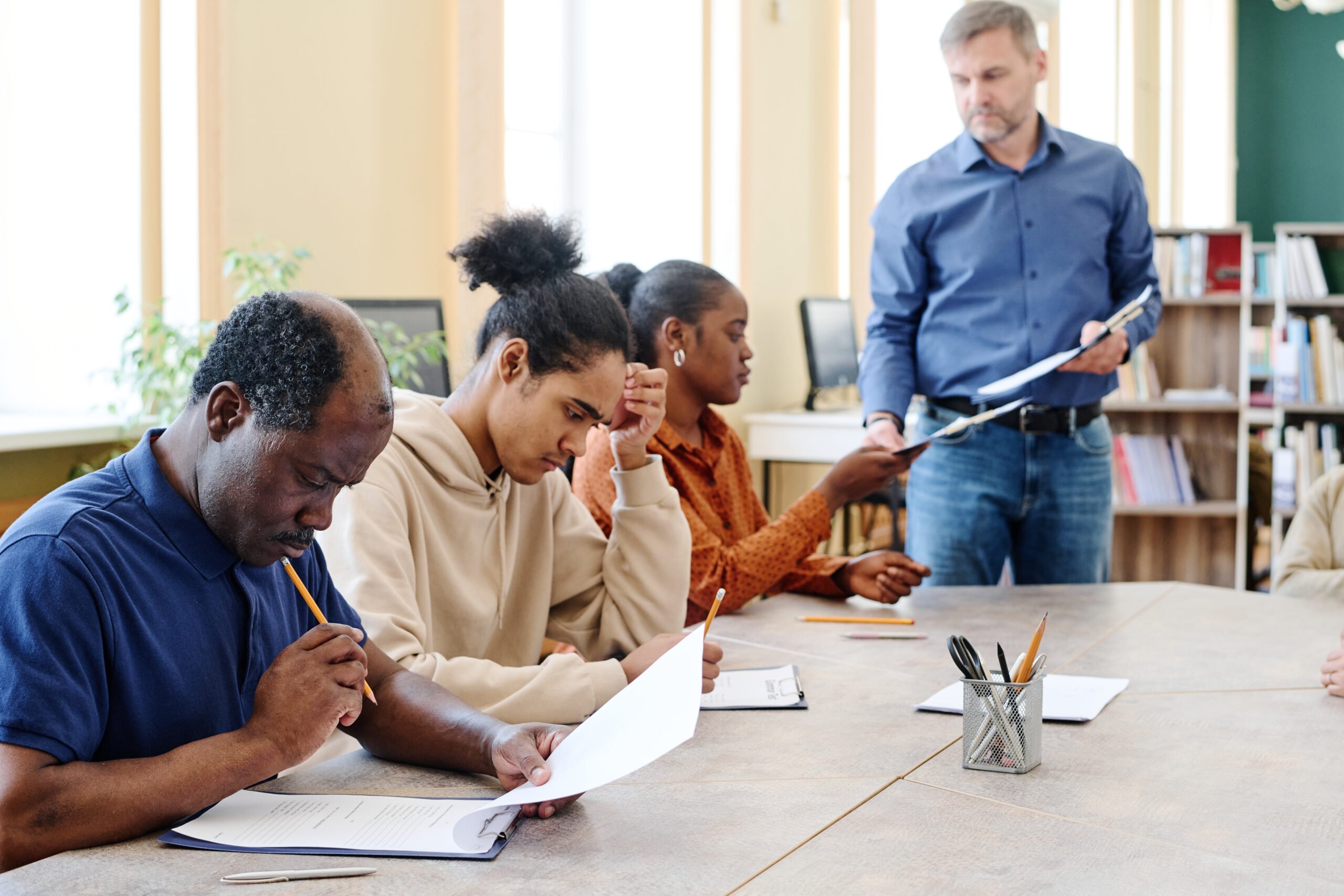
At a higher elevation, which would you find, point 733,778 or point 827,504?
point 827,504

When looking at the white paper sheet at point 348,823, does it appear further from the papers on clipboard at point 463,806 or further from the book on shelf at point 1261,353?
the book on shelf at point 1261,353

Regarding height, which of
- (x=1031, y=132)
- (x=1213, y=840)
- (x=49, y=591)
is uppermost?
(x=1031, y=132)

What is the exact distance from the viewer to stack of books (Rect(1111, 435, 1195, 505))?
16.3 feet

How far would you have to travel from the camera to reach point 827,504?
226 cm

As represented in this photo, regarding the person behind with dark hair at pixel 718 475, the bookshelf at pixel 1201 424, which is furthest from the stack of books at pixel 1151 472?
the person behind with dark hair at pixel 718 475

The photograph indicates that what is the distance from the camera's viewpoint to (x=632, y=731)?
1106mm

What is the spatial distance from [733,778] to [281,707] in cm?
44

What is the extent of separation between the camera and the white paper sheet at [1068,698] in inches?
58.5

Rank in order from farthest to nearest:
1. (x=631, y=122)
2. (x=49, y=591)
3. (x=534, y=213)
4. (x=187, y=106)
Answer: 1. (x=631, y=122)
2. (x=187, y=106)
3. (x=534, y=213)
4. (x=49, y=591)

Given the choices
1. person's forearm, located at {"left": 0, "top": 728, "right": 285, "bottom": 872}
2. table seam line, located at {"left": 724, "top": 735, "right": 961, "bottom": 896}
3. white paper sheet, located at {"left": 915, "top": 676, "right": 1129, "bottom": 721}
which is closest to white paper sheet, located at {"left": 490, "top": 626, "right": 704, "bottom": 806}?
table seam line, located at {"left": 724, "top": 735, "right": 961, "bottom": 896}

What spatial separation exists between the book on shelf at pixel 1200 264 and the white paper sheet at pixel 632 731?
435cm

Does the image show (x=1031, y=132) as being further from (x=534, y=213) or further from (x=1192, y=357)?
(x=1192, y=357)

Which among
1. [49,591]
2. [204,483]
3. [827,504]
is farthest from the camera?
[827,504]

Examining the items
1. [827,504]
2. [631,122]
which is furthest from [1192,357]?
[827,504]
